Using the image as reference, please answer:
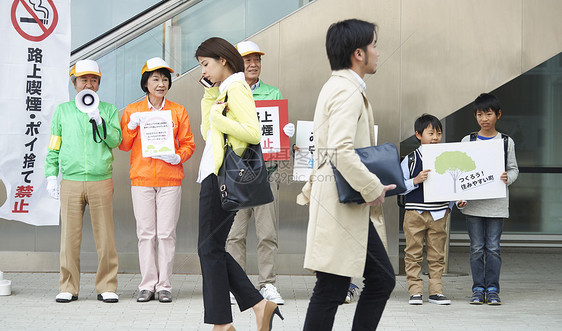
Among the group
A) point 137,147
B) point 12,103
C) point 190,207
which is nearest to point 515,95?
point 190,207

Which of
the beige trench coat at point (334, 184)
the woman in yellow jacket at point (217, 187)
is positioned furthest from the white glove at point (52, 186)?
the beige trench coat at point (334, 184)

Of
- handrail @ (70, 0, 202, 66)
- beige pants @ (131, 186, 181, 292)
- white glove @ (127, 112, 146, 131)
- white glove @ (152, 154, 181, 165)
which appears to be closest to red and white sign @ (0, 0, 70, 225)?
white glove @ (127, 112, 146, 131)

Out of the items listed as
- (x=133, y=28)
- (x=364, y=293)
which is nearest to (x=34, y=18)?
(x=133, y=28)

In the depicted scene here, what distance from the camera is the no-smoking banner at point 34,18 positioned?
21.2 feet

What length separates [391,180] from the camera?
391 centimetres

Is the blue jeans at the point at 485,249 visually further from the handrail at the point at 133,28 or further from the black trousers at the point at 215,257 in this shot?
Answer: the handrail at the point at 133,28

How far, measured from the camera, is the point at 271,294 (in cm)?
617

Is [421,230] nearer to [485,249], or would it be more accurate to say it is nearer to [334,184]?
[485,249]

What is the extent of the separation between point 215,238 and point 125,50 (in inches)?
139

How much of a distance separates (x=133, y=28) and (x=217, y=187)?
136 inches

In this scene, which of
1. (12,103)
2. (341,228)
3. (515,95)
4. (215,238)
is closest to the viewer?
(341,228)

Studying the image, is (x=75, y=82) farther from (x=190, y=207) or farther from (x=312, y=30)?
(x=312, y=30)

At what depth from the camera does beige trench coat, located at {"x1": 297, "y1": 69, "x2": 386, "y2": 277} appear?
12.3 feet

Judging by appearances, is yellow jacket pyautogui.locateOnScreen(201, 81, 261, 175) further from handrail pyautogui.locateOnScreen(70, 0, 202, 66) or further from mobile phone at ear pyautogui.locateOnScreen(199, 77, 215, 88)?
handrail pyautogui.locateOnScreen(70, 0, 202, 66)
